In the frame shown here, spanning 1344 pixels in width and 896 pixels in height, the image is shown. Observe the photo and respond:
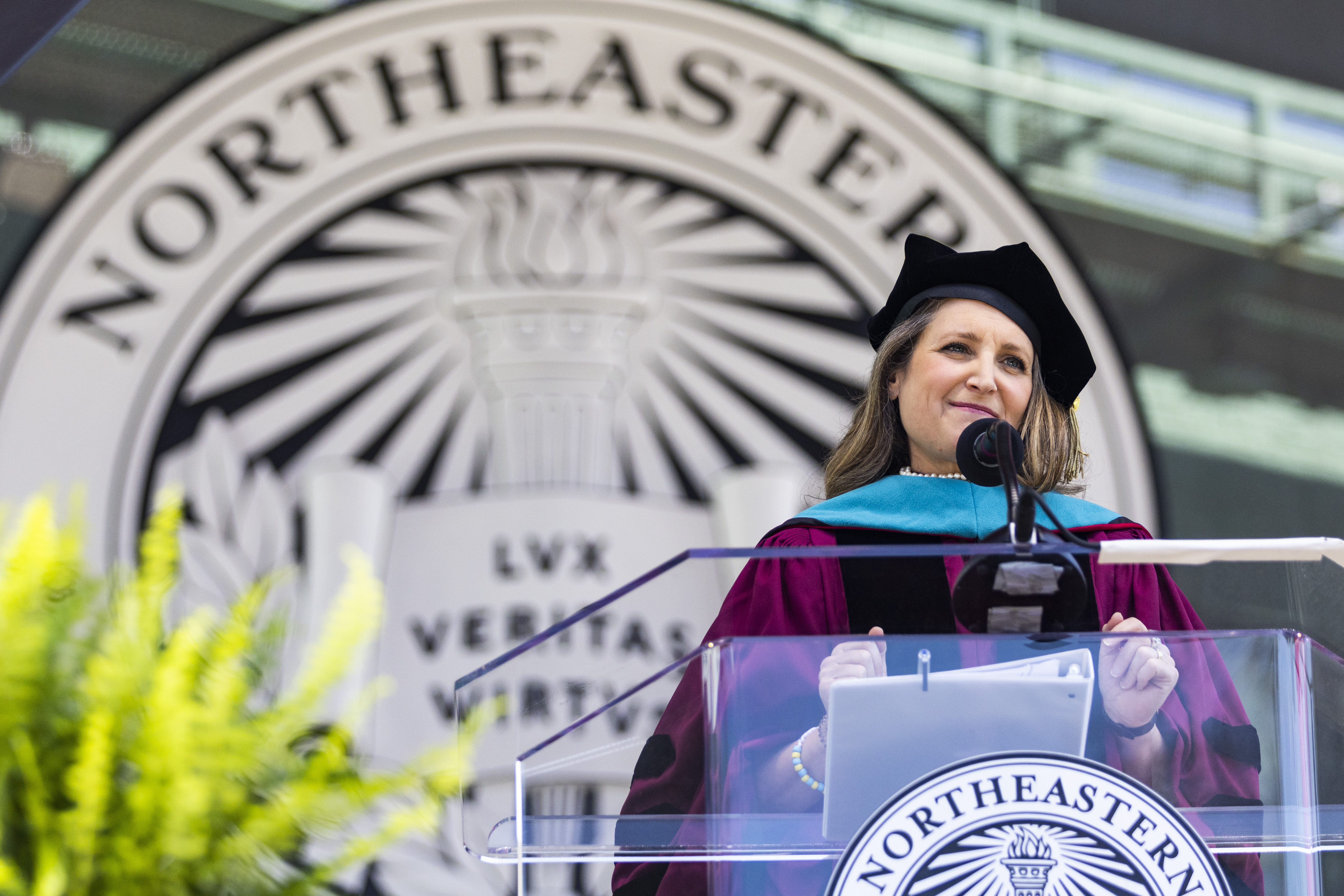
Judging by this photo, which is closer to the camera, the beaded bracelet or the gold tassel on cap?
the beaded bracelet

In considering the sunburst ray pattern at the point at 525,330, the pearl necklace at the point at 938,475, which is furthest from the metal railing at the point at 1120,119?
the pearl necklace at the point at 938,475

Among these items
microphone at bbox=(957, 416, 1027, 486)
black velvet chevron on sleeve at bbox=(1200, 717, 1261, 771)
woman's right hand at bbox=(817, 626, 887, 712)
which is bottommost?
black velvet chevron on sleeve at bbox=(1200, 717, 1261, 771)

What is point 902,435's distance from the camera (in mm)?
1932

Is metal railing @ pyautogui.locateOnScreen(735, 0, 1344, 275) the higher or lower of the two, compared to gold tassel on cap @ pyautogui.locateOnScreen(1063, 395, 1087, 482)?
higher

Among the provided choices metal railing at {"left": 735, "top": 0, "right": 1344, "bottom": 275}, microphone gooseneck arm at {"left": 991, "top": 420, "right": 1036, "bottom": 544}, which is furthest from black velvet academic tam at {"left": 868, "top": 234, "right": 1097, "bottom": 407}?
metal railing at {"left": 735, "top": 0, "right": 1344, "bottom": 275}

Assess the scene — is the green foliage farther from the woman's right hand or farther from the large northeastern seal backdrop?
the large northeastern seal backdrop

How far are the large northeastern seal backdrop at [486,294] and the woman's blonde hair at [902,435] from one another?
147 centimetres

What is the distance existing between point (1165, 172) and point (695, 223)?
47.2 inches

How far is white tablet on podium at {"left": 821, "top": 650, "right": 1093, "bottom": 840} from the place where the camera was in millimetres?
1143

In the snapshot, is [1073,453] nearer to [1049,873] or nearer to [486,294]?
[1049,873]

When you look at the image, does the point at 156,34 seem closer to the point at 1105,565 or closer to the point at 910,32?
the point at 910,32

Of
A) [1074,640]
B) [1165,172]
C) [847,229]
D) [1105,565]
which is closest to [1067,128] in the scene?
[1165,172]

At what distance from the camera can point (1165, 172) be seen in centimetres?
367

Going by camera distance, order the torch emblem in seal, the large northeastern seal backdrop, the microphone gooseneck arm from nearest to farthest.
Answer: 1. the torch emblem in seal
2. the microphone gooseneck arm
3. the large northeastern seal backdrop
